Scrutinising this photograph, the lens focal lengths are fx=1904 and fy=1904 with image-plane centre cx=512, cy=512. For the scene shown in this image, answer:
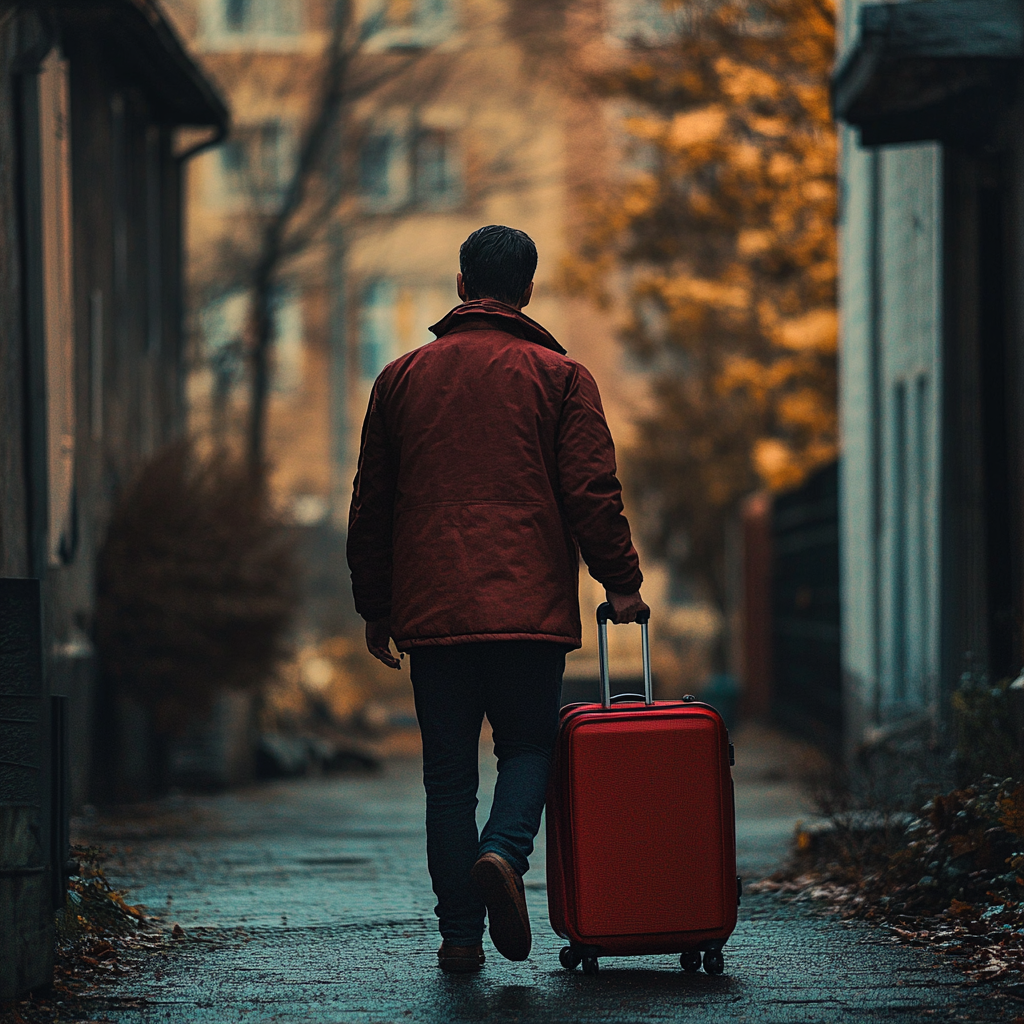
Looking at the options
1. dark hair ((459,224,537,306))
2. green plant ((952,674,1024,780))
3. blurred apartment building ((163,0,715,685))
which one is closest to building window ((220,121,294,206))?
blurred apartment building ((163,0,715,685))

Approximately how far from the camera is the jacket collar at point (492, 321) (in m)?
5.02

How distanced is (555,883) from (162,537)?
6881 mm

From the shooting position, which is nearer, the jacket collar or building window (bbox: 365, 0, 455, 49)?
the jacket collar

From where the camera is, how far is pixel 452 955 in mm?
4832

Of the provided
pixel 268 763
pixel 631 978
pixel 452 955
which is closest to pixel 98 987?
pixel 452 955

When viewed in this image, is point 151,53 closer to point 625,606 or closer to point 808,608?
point 808,608

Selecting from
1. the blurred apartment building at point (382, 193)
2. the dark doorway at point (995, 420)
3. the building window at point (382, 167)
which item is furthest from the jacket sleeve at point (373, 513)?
the building window at point (382, 167)

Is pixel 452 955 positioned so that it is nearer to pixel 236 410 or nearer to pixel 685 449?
pixel 685 449

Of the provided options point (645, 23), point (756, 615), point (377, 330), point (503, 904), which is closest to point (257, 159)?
point (645, 23)

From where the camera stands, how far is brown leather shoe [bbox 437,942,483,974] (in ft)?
15.8

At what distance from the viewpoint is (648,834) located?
185 inches

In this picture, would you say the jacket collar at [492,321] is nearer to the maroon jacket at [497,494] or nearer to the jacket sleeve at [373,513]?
the maroon jacket at [497,494]

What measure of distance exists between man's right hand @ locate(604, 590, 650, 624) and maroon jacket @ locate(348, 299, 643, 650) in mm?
33

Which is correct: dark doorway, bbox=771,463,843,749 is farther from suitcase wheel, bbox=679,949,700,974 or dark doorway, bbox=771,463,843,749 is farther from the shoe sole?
the shoe sole
